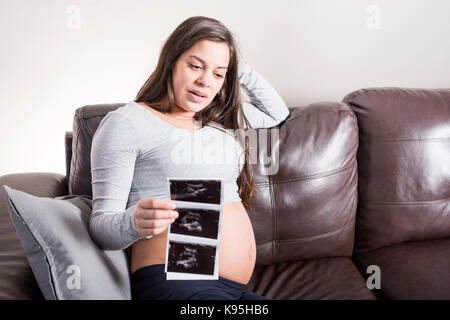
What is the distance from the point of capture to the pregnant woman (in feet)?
2.77

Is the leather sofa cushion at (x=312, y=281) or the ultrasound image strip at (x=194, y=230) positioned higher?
the ultrasound image strip at (x=194, y=230)

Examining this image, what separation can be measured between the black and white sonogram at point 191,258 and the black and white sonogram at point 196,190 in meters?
0.11

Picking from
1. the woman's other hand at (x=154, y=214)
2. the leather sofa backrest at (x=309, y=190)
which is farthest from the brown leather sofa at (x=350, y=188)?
the woman's other hand at (x=154, y=214)

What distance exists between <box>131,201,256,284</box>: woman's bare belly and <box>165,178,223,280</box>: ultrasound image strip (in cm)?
13

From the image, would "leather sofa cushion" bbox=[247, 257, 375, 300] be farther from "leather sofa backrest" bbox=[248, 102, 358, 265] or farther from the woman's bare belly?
the woman's bare belly

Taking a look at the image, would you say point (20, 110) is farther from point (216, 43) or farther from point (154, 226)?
point (154, 226)

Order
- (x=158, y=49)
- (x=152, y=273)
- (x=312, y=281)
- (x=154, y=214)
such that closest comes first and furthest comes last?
(x=154, y=214)
(x=152, y=273)
(x=312, y=281)
(x=158, y=49)

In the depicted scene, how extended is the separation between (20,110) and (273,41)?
124cm

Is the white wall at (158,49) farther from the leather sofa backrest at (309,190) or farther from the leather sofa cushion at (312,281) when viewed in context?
the leather sofa cushion at (312,281)

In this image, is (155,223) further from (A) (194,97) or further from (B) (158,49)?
(B) (158,49)

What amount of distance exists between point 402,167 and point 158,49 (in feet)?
3.81

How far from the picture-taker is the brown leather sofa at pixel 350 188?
1.20 metres

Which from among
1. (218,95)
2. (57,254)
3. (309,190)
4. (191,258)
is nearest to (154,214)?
(191,258)

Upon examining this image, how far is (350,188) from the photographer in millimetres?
1288
